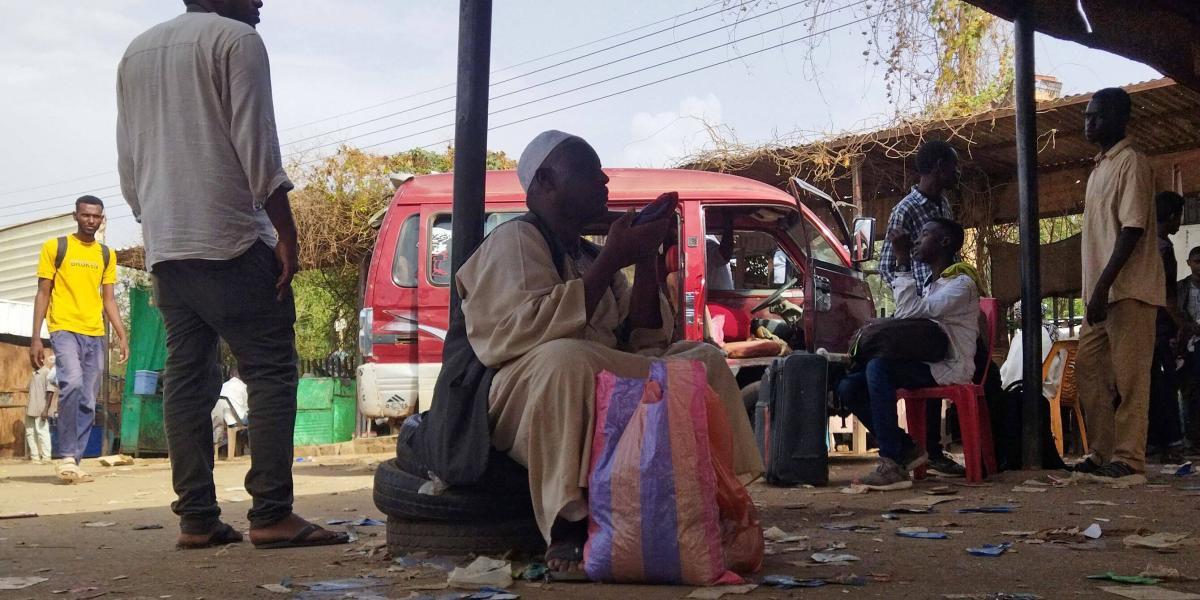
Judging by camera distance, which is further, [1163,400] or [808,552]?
[1163,400]

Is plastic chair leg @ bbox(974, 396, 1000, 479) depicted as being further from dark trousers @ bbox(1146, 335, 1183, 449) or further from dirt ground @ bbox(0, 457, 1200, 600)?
dark trousers @ bbox(1146, 335, 1183, 449)

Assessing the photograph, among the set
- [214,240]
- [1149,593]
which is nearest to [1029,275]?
[1149,593]

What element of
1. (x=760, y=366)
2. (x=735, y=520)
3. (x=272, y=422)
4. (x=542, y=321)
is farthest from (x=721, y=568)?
(x=760, y=366)

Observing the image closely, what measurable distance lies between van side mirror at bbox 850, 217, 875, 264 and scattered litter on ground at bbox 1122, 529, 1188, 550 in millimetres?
4307

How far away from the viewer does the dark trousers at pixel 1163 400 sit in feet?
25.0

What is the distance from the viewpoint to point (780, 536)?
4.04 m

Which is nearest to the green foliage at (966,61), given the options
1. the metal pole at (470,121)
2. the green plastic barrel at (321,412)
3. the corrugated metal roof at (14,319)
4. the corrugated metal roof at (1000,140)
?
the corrugated metal roof at (1000,140)

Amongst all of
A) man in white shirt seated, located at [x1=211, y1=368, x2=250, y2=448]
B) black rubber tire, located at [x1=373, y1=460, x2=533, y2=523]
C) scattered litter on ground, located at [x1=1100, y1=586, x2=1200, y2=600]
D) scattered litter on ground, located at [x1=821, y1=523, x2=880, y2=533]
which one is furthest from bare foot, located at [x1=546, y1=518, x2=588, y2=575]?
man in white shirt seated, located at [x1=211, y1=368, x2=250, y2=448]

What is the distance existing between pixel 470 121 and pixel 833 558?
196 cm

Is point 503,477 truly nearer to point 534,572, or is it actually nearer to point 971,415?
point 534,572

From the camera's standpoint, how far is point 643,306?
12.0 ft

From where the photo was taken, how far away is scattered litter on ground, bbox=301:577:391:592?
122 inches

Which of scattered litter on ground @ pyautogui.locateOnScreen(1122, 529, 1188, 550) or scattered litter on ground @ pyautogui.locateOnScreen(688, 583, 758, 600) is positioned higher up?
scattered litter on ground @ pyautogui.locateOnScreen(688, 583, 758, 600)

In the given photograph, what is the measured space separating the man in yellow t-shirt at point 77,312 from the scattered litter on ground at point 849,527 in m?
5.80
